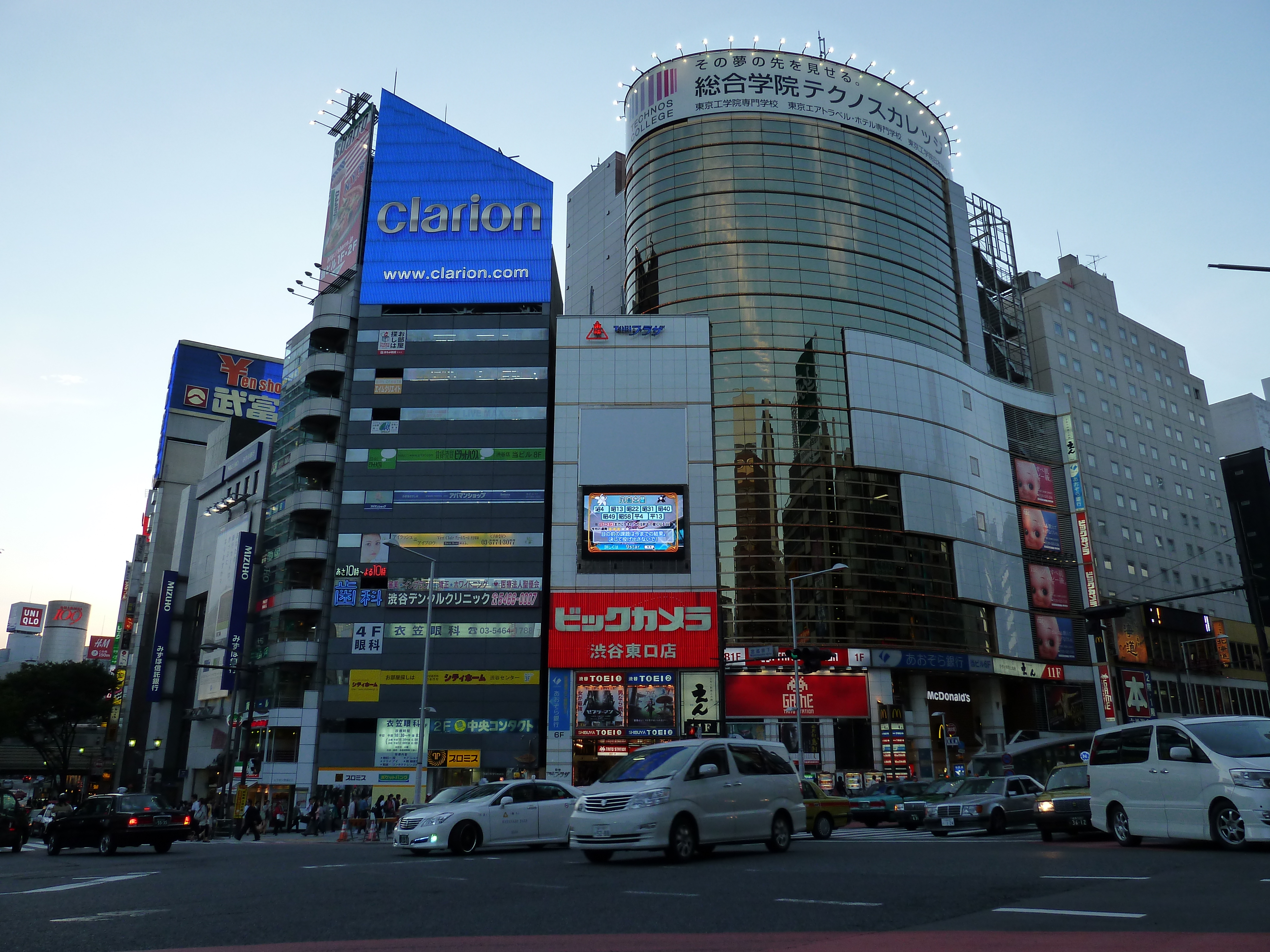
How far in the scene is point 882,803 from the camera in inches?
1241

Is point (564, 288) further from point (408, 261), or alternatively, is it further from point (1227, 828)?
point (1227, 828)

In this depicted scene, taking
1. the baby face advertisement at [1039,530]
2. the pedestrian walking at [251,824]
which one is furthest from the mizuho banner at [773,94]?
the pedestrian walking at [251,824]

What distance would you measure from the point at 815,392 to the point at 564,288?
43556mm

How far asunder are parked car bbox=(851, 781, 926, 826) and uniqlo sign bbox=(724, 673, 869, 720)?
31.2m

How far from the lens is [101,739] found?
4567 inches

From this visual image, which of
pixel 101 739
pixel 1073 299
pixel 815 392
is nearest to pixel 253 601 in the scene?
pixel 815 392

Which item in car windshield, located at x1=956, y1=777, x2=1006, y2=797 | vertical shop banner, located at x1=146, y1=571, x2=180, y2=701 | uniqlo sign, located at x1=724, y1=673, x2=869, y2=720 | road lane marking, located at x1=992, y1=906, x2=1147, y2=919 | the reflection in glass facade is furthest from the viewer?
vertical shop banner, located at x1=146, y1=571, x2=180, y2=701

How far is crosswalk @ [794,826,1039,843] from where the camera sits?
68.0 ft

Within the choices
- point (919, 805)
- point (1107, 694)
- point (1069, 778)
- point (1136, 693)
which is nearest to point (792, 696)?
point (1107, 694)

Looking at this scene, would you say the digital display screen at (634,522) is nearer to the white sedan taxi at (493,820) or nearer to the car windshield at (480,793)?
the white sedan taxi at (493,820)

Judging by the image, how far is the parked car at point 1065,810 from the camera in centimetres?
1847

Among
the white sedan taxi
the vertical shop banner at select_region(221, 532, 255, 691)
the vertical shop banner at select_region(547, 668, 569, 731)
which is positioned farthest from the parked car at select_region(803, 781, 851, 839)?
the vertical shop banner at select_region(221, 532, 255, 691)

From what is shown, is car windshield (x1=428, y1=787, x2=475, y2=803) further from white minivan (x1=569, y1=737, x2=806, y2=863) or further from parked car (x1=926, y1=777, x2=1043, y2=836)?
parked car (x1=926, y1=777, x2=1043, y2=836)

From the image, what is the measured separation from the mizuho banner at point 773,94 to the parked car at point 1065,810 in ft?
224
